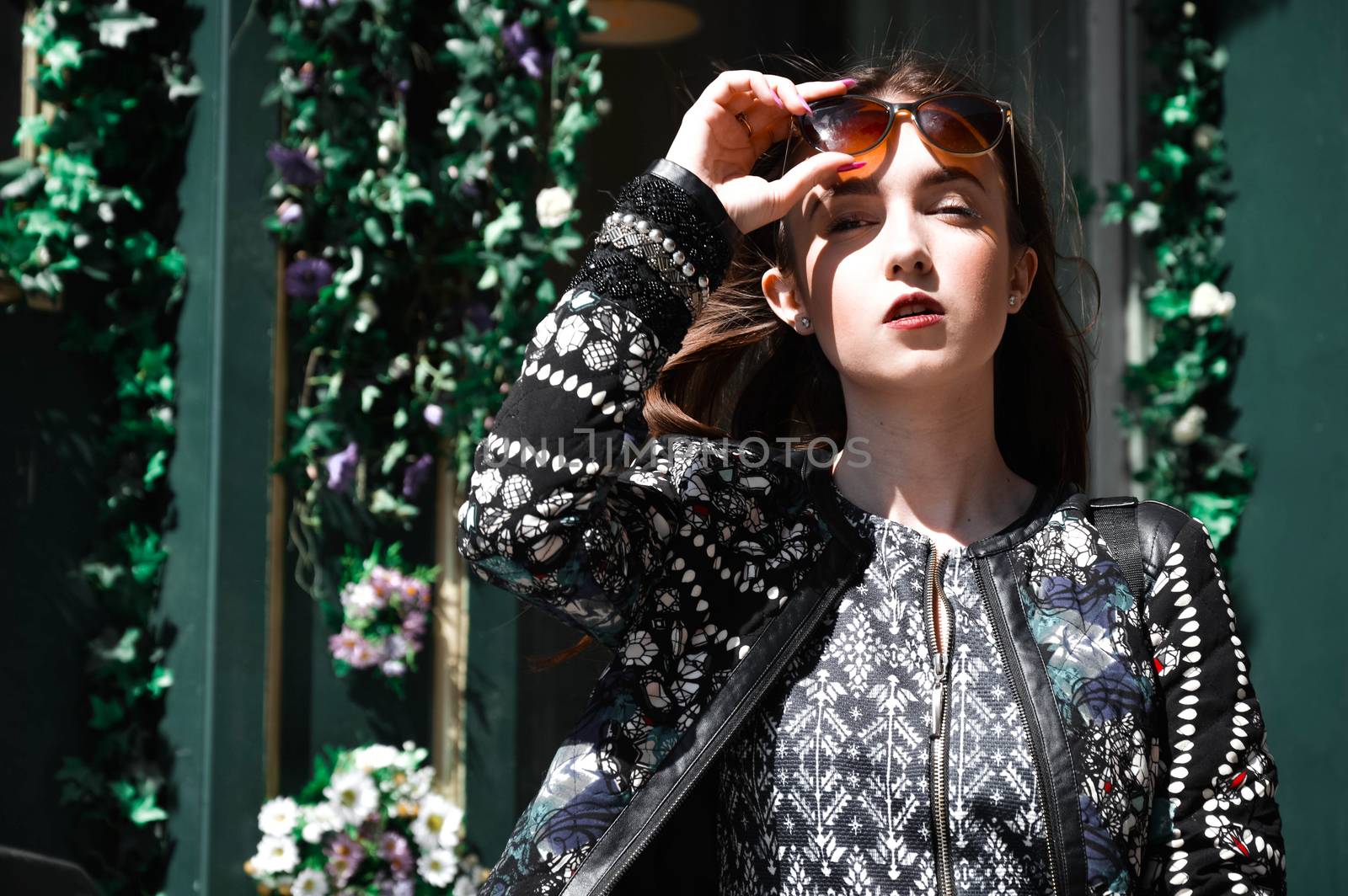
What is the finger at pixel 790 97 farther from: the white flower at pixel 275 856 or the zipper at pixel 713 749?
the white flower at pixel 275 856

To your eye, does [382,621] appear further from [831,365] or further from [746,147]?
[746,147]

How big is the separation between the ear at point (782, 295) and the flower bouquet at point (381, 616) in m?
1.62

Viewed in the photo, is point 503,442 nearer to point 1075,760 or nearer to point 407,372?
point 1075,760

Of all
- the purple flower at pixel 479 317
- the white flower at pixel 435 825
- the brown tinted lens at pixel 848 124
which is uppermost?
the purple flower at pixel 479 317

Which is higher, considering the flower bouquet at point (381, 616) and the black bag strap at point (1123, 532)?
the flower bouquet at point (381, 616)

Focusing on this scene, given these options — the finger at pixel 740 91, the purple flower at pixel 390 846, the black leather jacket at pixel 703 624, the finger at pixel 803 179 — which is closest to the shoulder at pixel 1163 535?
the black leather jacket at pixel 703 624

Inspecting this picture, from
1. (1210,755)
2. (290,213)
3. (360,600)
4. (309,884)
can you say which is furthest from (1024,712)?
(290,213)

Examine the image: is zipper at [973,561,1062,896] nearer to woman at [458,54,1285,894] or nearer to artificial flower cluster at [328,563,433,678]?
woman at [458,54,1285,894]

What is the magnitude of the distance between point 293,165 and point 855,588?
1.99 meters

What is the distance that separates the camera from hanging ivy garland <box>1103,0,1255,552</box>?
135 inches

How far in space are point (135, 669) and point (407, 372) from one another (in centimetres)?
91

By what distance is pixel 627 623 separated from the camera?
59.4 inches

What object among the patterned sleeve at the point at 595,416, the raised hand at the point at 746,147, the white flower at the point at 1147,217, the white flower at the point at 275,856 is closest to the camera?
the patterned sleeve at the point at 595,416

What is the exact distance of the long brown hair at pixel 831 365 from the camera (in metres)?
1.78
